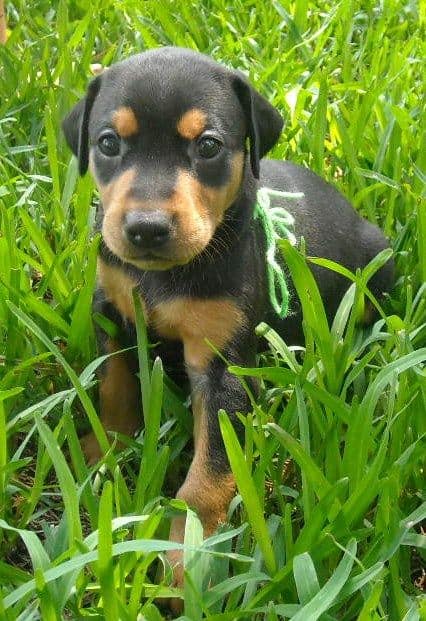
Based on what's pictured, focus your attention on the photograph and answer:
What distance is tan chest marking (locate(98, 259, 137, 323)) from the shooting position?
2920 millimetres

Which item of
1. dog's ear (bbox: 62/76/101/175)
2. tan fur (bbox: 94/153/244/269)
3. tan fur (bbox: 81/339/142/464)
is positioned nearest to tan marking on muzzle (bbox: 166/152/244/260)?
tan fur (bbox: 94/153/244/269)

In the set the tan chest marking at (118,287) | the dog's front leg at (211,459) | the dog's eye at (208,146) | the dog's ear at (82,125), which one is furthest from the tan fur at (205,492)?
the dog's ear at (82,125)

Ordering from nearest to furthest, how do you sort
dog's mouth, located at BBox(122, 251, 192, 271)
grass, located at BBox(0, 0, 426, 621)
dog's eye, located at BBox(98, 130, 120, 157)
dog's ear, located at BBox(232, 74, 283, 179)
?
grass, located at BBox(0, 0, 426, 621) < dog's mouth, located at BBox(122, 251, 192, 271) < dog's eye, located at BBox(98, 130, 120, 157) < dog's ear, located at BBox(232, 74, 283, 179)

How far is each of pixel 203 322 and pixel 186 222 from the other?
34cm

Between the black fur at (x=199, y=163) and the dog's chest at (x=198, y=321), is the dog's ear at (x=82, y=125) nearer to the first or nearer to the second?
the black fur at (x=199, y=163)

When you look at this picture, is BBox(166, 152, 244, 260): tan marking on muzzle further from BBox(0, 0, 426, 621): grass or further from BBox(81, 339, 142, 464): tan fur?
BBox(81, 339, 142, 464): tan fur

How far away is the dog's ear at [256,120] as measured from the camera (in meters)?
2.84

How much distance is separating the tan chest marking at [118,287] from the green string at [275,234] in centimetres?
41

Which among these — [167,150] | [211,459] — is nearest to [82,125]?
[167,150]

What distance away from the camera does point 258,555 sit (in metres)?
2.35

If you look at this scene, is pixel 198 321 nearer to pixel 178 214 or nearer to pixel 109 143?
pixel 178 214

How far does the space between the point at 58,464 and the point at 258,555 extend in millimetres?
496

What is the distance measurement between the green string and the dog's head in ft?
0.74

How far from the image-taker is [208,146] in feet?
8.80
